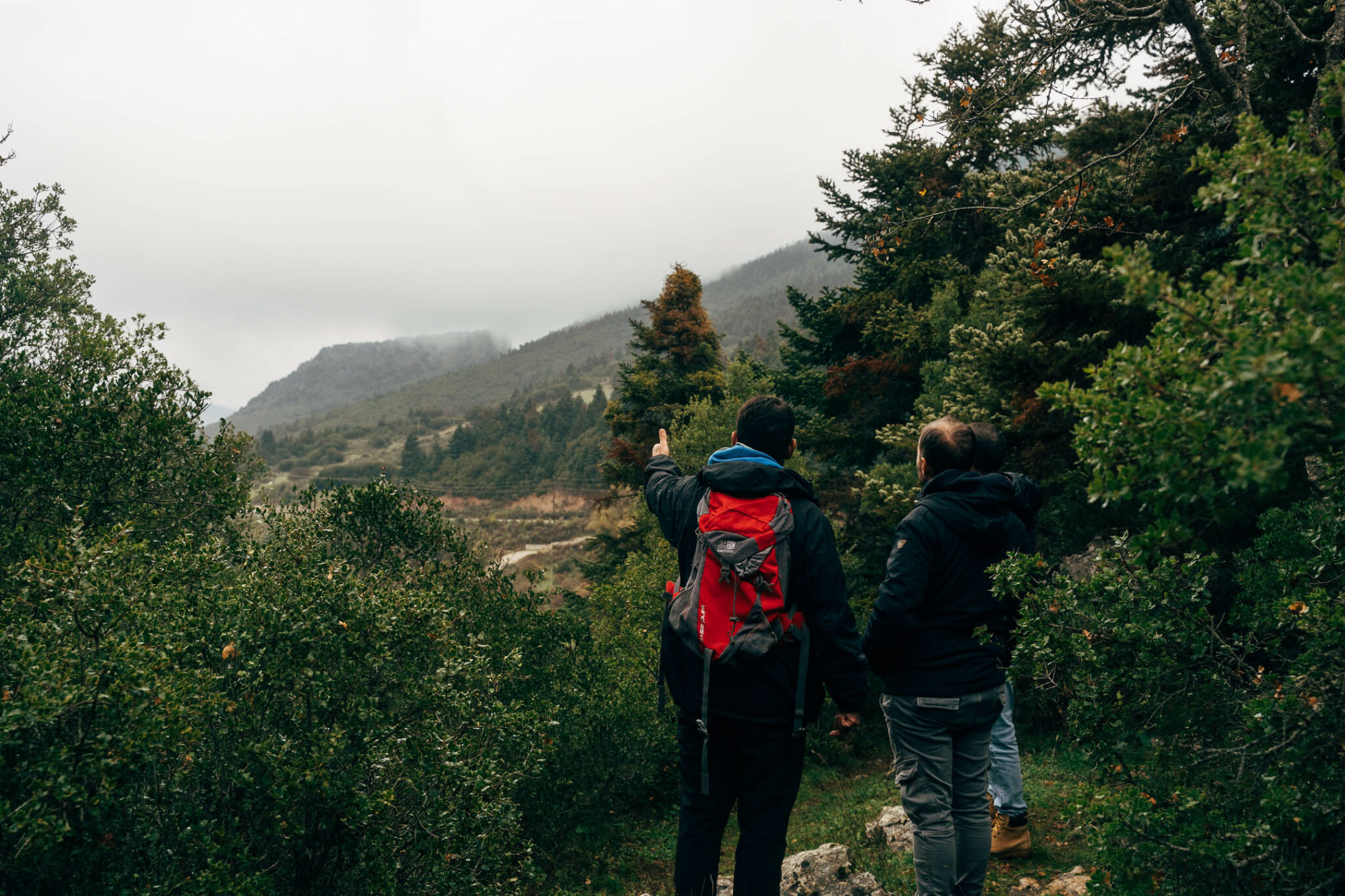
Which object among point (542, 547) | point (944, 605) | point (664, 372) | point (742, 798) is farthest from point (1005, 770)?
point (542, 547)

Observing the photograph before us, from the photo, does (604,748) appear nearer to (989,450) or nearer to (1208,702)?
(989,450)

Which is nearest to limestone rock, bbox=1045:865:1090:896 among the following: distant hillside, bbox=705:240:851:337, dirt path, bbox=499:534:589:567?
dirt path, bbox=499:534:589:567

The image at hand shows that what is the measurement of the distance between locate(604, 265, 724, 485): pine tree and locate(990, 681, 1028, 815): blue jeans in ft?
59.4

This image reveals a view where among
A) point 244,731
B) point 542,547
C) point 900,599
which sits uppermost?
point 244,731

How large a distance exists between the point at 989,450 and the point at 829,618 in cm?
176

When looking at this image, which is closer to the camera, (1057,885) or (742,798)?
(742,798)

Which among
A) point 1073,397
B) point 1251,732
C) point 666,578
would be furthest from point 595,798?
point 1073,397

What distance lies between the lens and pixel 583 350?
154375 millimetres

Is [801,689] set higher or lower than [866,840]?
higher

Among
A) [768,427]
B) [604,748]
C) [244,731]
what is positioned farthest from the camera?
[604,748]

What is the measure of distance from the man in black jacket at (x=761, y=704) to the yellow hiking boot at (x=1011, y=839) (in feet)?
7.53

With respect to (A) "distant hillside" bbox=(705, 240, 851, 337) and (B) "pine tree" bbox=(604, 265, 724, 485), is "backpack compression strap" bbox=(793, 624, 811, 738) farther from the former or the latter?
(A) "distant hillside" bbox=(705, 240, 851, 337)

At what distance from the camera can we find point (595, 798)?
24.3 ft

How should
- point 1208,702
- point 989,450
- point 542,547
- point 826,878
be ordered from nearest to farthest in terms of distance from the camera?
point 1208,702, point 989,450, point 826,878, point 542,547
